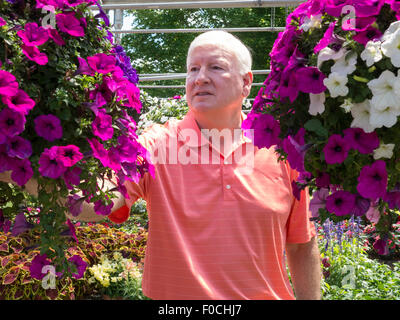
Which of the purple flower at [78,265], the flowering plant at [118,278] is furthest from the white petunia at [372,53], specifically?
the flowering plant at [118,278]

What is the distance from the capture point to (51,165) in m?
1.02

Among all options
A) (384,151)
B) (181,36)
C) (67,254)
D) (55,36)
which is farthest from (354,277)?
(181,36)

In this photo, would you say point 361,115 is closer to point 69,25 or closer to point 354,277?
point 69,25

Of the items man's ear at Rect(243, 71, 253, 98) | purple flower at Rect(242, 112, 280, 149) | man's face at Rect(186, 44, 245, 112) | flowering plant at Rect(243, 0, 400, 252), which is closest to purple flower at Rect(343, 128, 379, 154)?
flowering plant at Rect(243, 0, 400, 252)

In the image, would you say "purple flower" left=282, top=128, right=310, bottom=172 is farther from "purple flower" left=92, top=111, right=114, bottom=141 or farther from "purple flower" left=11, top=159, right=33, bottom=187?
"purple flower" left=11, top=159, right=33, bottom=187

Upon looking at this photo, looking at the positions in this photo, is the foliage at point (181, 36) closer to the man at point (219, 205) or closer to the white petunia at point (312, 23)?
the man at point (219, 205)

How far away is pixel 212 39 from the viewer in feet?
6.06

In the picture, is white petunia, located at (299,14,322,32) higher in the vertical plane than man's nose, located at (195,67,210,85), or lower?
lower

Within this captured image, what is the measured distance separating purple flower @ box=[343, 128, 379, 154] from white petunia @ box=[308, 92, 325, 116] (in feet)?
0.26

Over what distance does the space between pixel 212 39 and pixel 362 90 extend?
975 mm

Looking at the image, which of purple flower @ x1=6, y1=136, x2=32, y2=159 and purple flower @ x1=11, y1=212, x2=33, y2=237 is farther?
purple flower @ x1=11, y1=212, x2=33, y2=237

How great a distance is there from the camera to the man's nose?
1.78 metres

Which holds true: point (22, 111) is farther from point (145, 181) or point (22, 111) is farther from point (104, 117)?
point (145, 181)
